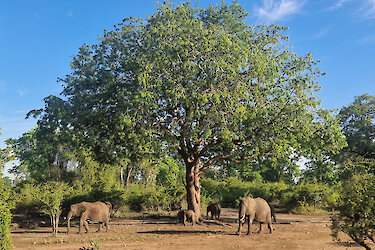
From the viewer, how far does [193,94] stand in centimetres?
2008

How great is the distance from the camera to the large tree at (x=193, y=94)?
20547mm

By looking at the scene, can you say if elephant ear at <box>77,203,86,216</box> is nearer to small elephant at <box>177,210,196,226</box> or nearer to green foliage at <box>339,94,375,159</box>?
small elephant at <box>177,210,196,226</box>

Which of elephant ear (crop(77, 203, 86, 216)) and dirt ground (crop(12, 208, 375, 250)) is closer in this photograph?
dirt ground (crop(12, 208, 375, 250))

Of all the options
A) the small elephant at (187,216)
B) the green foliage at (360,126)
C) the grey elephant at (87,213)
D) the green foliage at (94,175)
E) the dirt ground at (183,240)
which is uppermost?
the green foliage at (360,126)

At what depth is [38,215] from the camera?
26.9 meters

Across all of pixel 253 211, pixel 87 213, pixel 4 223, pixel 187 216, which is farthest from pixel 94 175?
pixel 4 223

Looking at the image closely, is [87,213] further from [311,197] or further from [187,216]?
[311,197]

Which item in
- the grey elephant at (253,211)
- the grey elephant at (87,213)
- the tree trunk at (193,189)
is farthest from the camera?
the tree trunk at (193,189)

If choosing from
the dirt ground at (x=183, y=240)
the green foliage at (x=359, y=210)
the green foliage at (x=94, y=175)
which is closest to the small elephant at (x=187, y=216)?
the dirt ground at (x=183, y=240)

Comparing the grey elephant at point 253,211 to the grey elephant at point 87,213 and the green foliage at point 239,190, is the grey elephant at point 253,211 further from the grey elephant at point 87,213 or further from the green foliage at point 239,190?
the green foliage at point 239,190

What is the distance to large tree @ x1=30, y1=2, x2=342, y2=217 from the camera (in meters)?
20.5

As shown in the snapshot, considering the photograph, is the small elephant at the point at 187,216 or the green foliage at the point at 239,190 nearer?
the small elephant at the point at 187,216

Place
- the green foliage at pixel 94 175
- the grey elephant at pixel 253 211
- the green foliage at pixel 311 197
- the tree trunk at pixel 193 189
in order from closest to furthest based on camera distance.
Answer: the grey elephant at pixel 253 211 → the tree trunk at pixel 193 189 → the green foliage at pixel 311 197 → the green foliage at pixel 94 175

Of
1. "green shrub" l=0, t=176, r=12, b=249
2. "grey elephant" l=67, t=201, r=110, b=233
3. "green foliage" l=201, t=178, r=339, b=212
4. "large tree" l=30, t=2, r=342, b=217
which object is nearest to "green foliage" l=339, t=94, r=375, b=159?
"green foliage" l=201, t=178, r=339, b=212
